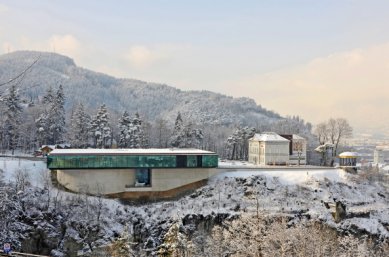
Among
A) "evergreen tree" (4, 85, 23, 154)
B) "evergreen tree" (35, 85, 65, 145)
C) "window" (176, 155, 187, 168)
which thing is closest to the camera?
"window" (176, 155, 187, 168)

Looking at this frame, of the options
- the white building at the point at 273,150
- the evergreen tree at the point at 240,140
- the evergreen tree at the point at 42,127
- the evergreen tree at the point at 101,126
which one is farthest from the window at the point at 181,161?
the evergreen tree at the point at 240,140

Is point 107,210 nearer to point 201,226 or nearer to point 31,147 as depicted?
point 201,226

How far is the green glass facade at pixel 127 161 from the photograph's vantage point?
43.2 m

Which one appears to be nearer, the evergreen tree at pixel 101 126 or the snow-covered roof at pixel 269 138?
the snow-covered roof at pixel 269 138

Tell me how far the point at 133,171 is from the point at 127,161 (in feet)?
4.48

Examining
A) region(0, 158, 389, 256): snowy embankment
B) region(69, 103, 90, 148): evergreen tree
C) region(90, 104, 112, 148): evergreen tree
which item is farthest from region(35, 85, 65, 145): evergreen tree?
region(0, 158, 389, 256): snowy embankment

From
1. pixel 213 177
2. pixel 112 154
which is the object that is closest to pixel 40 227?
pixel 112 154

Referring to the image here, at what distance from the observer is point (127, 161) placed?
44.8m

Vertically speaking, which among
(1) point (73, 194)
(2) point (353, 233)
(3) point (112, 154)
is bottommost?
(2) point (353, 233)

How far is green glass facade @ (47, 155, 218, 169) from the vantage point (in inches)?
1702

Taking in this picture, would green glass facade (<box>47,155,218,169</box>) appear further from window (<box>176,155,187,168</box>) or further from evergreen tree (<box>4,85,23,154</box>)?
evergreen tree (<box>4,85,23,154</box>)

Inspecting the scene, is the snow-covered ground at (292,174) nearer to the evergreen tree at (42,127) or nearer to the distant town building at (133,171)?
the distant town building at (133,171)

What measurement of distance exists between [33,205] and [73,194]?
4529mm

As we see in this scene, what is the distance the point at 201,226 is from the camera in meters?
40.1
